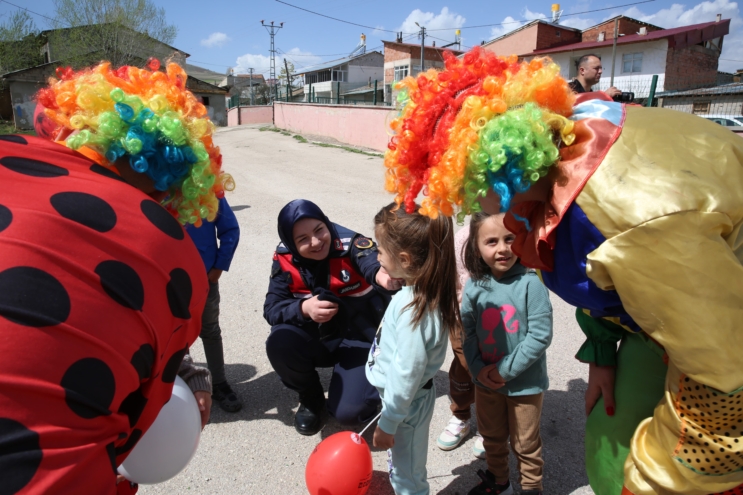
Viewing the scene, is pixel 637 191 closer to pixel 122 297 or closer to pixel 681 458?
pixel 681 458

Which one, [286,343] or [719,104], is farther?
[719,104]

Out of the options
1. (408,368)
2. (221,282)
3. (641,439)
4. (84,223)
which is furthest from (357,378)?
(221,282)

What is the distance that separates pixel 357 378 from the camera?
2.71m

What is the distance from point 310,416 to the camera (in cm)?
276

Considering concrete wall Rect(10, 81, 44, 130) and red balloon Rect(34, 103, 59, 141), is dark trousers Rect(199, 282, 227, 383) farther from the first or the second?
concrete wall Rect(10, 81, 44, 130)

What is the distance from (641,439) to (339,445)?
3.93ft

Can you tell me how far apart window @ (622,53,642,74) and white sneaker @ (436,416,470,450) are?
107ft

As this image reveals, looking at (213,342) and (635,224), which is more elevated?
(635,224)

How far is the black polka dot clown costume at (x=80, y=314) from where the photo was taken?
2.38 feet

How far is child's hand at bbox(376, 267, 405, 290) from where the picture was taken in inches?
97.5

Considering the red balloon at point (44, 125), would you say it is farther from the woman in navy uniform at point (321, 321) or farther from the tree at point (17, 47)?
the tree at point (17, 47)

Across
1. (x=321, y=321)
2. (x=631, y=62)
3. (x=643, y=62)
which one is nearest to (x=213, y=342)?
(x=321, y=321)

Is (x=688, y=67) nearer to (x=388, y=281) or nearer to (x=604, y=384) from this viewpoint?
(x=388, y=281)

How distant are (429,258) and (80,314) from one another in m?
1.38
